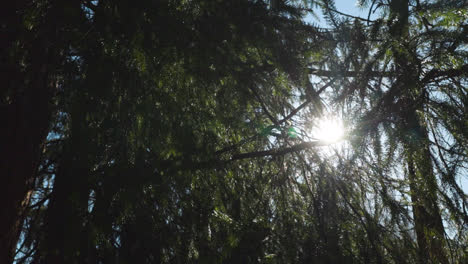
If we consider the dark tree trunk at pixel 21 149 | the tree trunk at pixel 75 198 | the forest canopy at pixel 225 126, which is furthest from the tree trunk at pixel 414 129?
the dark tree trunk at pixel 21 149

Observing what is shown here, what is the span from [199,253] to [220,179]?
486 mm

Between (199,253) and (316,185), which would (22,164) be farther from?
(316,185)

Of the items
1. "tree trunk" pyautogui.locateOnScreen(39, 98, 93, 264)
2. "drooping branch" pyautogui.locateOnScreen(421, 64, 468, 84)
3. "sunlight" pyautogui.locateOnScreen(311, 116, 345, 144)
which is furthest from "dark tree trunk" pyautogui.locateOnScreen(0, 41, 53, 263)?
"drooping branch" pyautogui.locateOnScreen(421, 64, 468, 84)

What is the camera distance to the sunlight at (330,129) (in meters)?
1.93

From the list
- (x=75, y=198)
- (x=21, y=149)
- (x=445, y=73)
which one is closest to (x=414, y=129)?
(x=445, y=73)

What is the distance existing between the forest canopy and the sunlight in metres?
0.02

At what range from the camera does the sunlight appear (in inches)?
76.0

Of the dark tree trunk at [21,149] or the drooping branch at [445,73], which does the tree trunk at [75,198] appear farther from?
the drooping branch at [445,73]

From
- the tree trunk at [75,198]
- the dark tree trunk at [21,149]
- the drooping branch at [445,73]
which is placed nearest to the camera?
the drooping branch at [445,73]

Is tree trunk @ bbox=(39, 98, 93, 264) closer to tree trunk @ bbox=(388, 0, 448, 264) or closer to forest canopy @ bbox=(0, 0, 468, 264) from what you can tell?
forest canopy @ bbox=(0, 0, 468, 264)

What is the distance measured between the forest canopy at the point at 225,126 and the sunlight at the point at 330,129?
2 cm

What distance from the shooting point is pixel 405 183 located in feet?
6.64

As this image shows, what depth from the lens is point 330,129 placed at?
2.03 meters

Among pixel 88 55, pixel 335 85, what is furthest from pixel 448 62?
pixel 88 55
